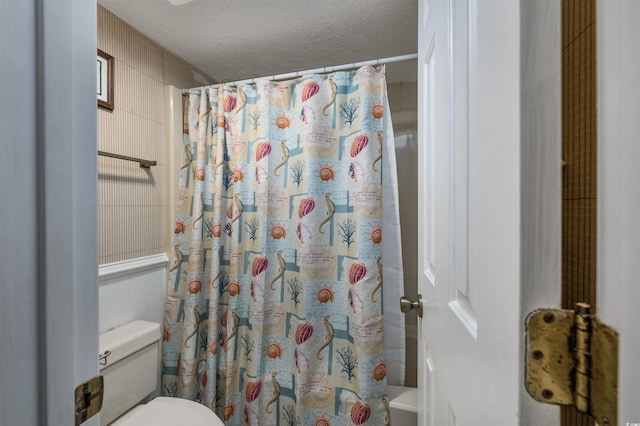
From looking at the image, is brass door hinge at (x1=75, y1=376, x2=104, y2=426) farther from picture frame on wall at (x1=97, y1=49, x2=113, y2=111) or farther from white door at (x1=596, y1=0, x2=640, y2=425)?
picture frame on wall at (x1=97, y1=49, x2=113, y2=111)

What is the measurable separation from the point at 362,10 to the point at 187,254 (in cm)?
157

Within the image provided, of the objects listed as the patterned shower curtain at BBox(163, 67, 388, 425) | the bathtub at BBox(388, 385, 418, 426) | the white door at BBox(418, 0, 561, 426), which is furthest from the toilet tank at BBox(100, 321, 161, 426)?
the white door at BBox(418, 0, 561, 426)

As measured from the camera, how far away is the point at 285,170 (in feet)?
4.99

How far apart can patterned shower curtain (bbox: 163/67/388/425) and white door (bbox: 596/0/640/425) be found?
3.74ft

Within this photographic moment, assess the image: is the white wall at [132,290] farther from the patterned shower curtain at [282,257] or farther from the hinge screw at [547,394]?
the hinge screw at [547,394]

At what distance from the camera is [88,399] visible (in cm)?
42

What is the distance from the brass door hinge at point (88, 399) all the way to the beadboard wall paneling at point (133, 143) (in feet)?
3.42

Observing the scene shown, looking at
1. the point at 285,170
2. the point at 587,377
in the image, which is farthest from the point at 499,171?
the point at 285,170

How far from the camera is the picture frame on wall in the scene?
1229mm

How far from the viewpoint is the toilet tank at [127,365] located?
45.1 inches

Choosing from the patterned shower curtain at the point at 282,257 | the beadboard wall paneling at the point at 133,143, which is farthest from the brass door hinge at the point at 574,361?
the beadboard wall paneling at the point at 133,143

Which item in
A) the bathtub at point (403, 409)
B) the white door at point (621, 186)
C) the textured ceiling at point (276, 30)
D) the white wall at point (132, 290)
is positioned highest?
the textured ceiling at point (276, 30)

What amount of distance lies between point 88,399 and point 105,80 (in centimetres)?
136

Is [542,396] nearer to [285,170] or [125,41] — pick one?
[285,170]
